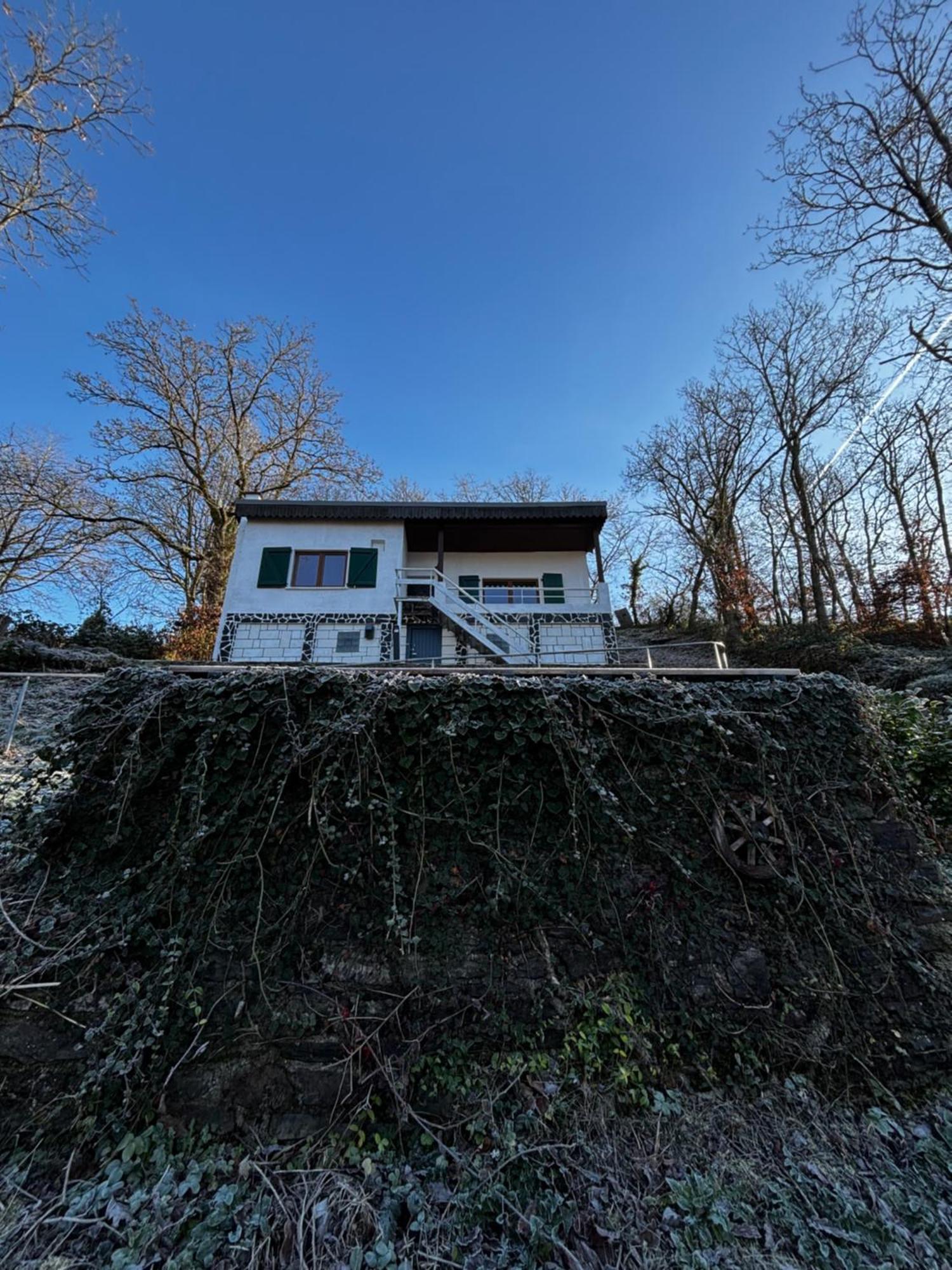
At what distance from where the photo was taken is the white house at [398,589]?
1068 cm

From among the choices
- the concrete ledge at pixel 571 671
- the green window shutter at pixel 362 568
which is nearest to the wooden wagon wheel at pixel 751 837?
the concrete ledge at pixel 571 671

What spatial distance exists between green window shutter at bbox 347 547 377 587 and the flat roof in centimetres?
90

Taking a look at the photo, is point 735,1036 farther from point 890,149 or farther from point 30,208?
point 30,208

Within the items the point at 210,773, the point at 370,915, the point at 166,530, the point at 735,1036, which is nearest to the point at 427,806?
the point at 370,915

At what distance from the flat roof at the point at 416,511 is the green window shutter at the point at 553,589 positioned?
1.50m

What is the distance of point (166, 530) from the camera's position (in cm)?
1511

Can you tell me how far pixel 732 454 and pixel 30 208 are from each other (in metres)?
18.2

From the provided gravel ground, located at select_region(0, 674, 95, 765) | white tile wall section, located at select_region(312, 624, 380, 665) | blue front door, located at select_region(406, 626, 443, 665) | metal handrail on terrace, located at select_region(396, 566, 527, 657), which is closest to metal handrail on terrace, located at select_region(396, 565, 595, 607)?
metal handrail on terrace, located at select_region(396, 566, 527, 657)

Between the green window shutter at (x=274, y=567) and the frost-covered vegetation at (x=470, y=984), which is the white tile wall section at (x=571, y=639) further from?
the frost-covered vegetation at (x=470, y=984)

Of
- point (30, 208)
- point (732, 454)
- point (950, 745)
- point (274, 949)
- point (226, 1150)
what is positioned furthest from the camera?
point (732, 454)

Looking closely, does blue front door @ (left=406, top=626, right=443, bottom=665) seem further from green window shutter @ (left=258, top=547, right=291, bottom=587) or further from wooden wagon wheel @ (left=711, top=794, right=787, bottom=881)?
wooden wagon wheel @ (left=711, top=794, right=787, bottom=881)

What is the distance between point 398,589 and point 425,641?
1423 millimetres

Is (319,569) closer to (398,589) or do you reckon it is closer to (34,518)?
(398,589)

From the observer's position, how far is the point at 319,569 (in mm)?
11648
